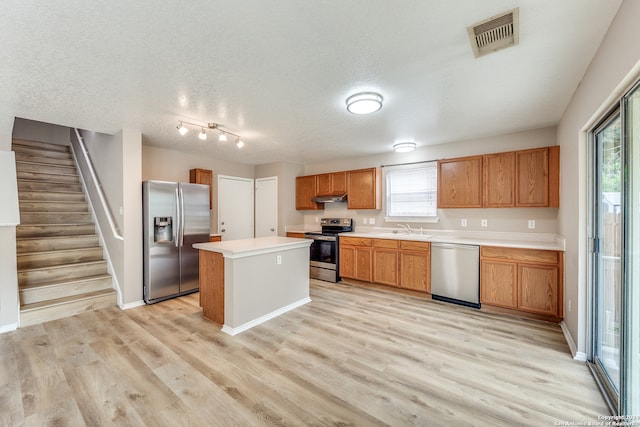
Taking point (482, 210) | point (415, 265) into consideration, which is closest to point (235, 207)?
point (415, 265)

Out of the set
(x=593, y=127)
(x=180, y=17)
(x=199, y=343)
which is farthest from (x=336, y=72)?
(x=199, y=343)

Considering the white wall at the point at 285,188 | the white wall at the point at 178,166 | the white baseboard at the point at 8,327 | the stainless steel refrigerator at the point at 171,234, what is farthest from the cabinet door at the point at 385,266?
the white baseboard at the point at 8,327

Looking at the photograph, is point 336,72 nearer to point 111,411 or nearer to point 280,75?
point 280,75

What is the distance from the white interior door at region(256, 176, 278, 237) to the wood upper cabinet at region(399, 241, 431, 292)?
283 cm

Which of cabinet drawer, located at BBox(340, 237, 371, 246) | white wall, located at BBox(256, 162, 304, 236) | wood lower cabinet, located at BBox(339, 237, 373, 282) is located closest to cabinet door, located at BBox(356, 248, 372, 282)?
wood lower cabinet, located at BBox(339, 237, 373, 282)

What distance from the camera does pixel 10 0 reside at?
1382 millimetres

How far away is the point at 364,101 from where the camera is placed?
2498 millimetres

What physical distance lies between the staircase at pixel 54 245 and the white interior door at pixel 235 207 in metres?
2.04

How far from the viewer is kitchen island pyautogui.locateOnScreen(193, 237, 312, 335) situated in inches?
114

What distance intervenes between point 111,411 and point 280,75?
2.68 metres

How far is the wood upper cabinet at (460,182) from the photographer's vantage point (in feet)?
12.7

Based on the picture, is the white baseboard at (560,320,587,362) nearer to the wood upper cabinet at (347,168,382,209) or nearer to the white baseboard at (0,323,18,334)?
the wood upper cabinet at (347,168,382,209)

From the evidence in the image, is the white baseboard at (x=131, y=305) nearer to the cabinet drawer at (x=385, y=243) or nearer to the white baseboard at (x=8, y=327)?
the white baseboard at (x=8, y=327)

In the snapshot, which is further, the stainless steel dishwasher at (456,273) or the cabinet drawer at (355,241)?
the cabinet drawer at (355,241)
